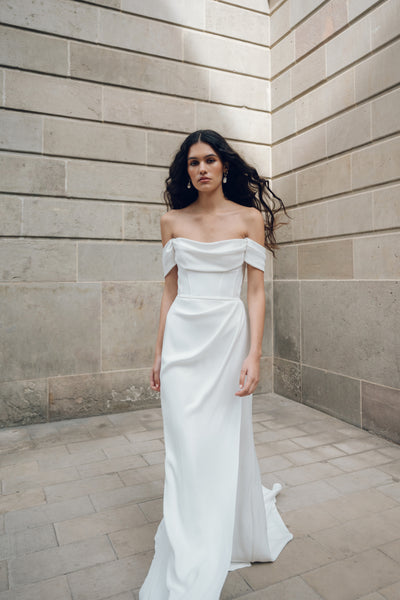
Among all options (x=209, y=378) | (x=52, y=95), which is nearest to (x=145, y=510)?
(x=209, y=378)

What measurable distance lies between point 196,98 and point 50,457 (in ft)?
15.8

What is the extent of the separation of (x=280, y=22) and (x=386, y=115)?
276 cm

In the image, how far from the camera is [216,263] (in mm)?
2379

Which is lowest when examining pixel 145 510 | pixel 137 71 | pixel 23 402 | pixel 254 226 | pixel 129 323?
pixel 145 510

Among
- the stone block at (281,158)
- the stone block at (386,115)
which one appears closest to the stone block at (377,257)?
the stone block at (386,115)

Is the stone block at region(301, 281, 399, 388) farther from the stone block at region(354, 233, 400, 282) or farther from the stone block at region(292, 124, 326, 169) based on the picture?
the stone block at region(292, 124, 326, 169)

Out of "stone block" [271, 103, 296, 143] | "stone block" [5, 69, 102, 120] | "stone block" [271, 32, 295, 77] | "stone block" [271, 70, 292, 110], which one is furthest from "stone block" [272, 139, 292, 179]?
"stone block" [5, 69, 102, 120]

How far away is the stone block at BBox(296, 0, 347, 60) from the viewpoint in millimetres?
5160

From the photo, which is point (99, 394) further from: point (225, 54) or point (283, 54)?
point (283, 54)

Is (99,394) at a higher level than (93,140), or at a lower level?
lower

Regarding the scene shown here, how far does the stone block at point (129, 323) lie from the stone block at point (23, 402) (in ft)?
2.68

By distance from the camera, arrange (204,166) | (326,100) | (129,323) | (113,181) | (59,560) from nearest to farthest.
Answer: (204,166), (59,560), (326,100), (113,181), (129,323)

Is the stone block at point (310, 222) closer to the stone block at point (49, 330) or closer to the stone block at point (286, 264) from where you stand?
the stone block at point (286, 264)

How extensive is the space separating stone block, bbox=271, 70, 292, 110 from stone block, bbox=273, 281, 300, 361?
2571 millimetres
